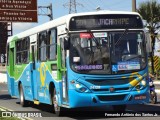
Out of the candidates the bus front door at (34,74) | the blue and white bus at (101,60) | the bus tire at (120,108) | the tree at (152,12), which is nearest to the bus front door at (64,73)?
the blue and white bus at (101,60)

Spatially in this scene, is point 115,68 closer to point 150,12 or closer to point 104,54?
point 104,54


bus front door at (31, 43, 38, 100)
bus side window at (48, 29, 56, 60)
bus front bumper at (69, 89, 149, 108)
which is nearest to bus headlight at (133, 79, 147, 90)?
bus front bumper at (69, 89, 149, 108)

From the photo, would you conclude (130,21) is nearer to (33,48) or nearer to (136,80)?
(136,80)

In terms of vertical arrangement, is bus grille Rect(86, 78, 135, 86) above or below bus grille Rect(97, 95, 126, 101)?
above

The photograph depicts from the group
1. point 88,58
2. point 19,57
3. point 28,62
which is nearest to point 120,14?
point 88,58

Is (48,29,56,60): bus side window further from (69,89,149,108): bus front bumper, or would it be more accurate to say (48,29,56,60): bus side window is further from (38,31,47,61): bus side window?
(69,89,149,108): bus front bumper

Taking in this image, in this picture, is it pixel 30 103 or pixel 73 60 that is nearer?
pixel 73 60

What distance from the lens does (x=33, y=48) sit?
57.5 ft

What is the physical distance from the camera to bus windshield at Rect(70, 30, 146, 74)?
13234 millimetres

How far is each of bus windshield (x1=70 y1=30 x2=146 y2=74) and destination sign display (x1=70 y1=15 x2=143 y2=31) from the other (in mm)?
245

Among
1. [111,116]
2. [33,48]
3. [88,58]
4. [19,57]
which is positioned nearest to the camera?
[88,58]

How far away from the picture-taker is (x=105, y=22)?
13.7m

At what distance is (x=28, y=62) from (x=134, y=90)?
6.18 m

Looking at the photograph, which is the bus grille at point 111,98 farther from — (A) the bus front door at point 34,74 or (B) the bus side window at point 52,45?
(A) the bus front door at point 34,74
